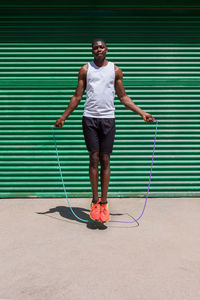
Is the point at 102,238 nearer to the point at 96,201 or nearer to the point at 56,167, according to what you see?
the point at 96,201

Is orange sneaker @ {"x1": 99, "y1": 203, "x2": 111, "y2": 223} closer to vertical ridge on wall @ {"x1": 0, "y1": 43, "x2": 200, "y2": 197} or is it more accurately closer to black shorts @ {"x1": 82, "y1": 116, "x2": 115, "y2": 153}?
black shorts @ {"x1": 82, "y1": 116, "x2": 115, "y2": 153}

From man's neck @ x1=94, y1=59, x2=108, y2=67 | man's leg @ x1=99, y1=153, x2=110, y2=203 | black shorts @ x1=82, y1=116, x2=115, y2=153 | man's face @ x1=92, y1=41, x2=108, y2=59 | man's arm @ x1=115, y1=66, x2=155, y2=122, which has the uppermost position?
man's face @ x1=92, y1=41, x2=108, y2=59

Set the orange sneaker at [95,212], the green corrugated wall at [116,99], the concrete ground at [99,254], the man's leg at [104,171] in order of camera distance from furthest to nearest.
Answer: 1. the green corrugated wall at [116,99]
2. the man's leg at [104,171]
3. the orange sneaker at [95,212]
4. the concrete ground at [99,254]

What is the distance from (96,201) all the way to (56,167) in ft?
4.15

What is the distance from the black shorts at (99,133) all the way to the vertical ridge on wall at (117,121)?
43.0 inches

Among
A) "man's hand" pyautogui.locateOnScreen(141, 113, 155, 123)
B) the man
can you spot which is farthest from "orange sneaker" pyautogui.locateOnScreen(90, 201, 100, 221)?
"man's hand" pyautogui.locateOnScreen(141, 113, 155, 123)

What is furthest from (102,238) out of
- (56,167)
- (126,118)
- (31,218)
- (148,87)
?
(148,87)

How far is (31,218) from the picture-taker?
4.04 m

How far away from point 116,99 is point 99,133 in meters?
1.17

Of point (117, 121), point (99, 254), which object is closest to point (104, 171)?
point (99, 254)

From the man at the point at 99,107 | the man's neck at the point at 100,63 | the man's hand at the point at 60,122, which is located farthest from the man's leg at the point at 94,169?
the man's neck at the point at 100,63

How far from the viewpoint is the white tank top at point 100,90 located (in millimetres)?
3639

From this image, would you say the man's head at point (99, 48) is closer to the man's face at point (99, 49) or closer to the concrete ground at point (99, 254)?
the man's face at point (99, 49)

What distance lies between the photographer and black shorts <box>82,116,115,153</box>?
3.73 metres
